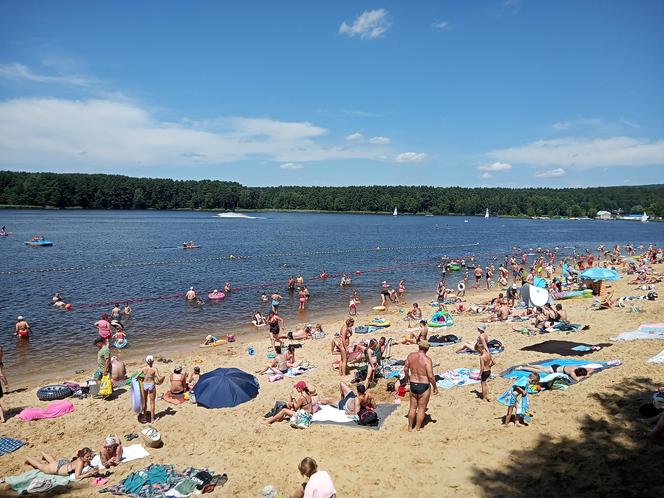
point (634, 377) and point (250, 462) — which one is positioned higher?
point (634, 377)

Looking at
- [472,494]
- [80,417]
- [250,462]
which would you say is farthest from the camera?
[80,417]

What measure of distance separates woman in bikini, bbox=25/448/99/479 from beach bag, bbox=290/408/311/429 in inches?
159

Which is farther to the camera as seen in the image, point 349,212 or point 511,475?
point 349,212

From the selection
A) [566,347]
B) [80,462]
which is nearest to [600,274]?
[566,347]

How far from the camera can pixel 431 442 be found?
9.23 meters

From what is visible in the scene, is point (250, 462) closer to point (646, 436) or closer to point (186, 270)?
point (646, 436)

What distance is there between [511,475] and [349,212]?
631 ft

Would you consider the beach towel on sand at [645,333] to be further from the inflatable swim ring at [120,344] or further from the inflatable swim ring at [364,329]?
the inflatable swim ring at [120,344]

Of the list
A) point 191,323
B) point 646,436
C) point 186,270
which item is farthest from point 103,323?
point 186,270

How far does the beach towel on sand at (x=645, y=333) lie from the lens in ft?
46.2

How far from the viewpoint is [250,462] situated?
913 cm

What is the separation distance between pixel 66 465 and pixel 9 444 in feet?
7.69

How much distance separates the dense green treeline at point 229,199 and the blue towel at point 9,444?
149 metres

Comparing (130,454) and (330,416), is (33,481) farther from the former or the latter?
(330,416)
